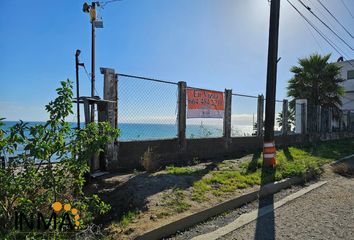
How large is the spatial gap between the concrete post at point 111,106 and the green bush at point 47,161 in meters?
3.75

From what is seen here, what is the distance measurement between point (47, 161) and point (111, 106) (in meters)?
4.19

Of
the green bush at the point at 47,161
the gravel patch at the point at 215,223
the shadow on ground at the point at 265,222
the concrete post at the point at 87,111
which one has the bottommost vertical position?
the gravel patch at the point at 215,223

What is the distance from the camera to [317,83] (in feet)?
75.8

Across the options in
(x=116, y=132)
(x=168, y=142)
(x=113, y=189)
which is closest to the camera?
(x=116, y=132)

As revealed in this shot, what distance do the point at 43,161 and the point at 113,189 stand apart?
9.82ft

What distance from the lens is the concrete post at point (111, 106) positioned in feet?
23.8

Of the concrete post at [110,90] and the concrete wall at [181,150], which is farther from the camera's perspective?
the concrete wall at [181,150]

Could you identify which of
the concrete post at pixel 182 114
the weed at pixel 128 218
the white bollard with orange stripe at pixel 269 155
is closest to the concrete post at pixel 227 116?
the white bollard with orange stripe at pixel 269 155

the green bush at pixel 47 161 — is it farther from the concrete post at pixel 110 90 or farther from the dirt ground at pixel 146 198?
the concrete post at pixel 110 90

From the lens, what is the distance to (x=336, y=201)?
21.0ft

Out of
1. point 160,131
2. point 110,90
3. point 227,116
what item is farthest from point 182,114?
point 110,90

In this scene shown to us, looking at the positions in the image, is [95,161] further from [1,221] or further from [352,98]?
[352,98]

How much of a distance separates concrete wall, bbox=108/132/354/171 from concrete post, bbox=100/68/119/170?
11cm

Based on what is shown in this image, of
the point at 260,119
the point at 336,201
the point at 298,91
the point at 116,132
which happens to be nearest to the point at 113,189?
the point at 116,132
